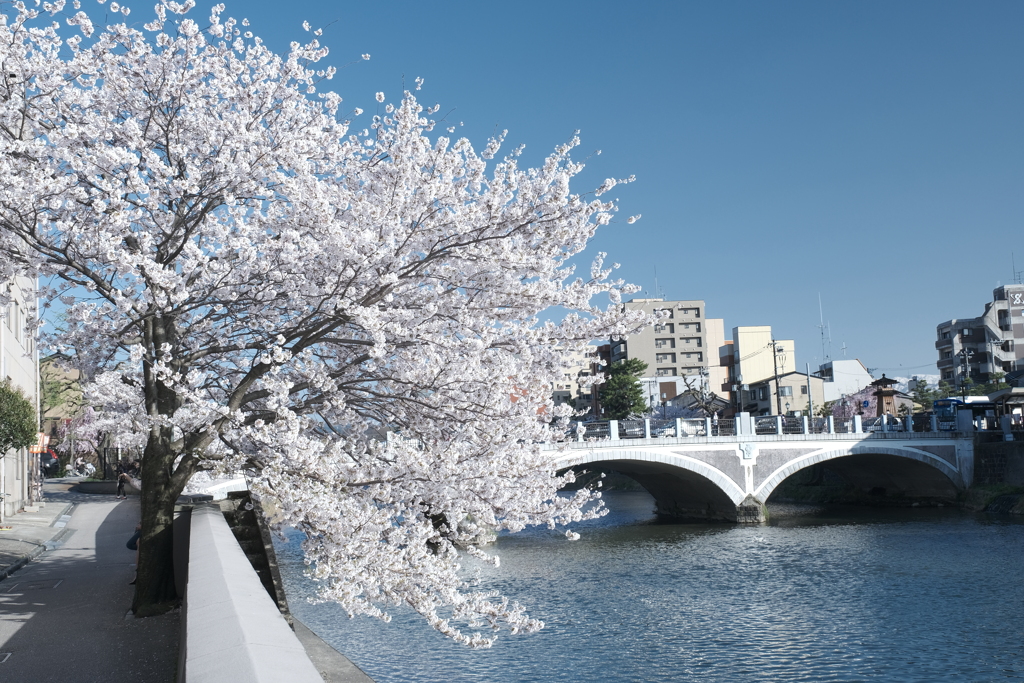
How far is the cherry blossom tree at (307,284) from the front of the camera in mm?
8398

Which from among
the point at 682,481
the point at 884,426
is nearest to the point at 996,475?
the point at 884,426

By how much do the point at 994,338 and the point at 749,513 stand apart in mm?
A: 53450

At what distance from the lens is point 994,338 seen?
8088 cm

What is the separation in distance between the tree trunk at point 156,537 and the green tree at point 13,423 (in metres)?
13.7

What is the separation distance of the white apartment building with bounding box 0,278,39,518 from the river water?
928 centimetres

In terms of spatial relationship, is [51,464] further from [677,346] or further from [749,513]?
[677,346]

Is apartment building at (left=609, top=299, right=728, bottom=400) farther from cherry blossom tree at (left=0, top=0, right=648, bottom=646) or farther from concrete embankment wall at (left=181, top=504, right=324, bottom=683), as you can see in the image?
concrete embankment wall at (left=181, top=504, right=324, bottom=683)

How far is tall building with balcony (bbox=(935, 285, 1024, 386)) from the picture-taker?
8081cm

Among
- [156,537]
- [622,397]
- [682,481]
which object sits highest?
[622,397]

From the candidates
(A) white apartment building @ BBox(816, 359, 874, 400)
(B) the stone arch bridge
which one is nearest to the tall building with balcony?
(A) white apartment building @ BBox(816, 359, 874, 400)

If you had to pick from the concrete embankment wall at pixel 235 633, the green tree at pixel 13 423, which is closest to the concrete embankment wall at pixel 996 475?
the green tree at pixel 13 423

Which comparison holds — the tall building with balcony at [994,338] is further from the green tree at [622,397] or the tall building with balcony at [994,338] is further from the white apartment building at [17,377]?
the white apartment building at [17,377]

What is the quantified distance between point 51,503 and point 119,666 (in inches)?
1178

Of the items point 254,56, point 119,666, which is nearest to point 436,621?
point 119,666
